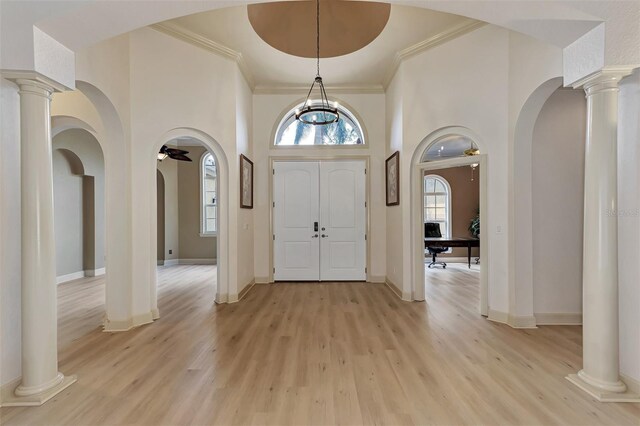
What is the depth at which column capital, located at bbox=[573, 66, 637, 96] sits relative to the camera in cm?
225

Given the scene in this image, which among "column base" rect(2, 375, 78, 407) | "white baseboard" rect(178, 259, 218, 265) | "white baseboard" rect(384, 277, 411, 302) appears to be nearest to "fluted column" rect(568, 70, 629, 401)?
"white baseboard" rect(384, 277, 411, 302)

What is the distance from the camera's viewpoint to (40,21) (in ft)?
7.07

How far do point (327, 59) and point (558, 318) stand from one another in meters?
4.79

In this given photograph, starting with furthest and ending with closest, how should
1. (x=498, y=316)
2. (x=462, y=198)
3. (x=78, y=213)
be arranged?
(x=462, y=198), (x=78, y=213), (x=498, y=316)

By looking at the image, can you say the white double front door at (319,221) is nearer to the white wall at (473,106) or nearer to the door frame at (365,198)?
the door frame at (365,198)

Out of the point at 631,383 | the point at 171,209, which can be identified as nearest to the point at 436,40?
the point at 631,383

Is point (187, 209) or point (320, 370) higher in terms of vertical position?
point (187, 209)

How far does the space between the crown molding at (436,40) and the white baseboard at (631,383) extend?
3.93 meters

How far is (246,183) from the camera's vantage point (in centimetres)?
541

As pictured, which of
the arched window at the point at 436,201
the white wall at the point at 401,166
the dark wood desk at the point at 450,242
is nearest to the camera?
the white wall at the point at 401,166

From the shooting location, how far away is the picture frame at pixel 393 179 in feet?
16.5

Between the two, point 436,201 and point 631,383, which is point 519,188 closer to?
point 631,383

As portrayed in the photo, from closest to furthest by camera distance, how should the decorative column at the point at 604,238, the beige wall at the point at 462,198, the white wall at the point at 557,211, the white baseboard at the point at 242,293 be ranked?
the decorative column at the point at 604,238
the white wall at the point at 557,211
the white baseboard at the point at 242,293
the beige wall at the point at 462,198

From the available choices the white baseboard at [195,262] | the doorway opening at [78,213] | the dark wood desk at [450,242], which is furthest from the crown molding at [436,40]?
the white baseboard at [195,262]
